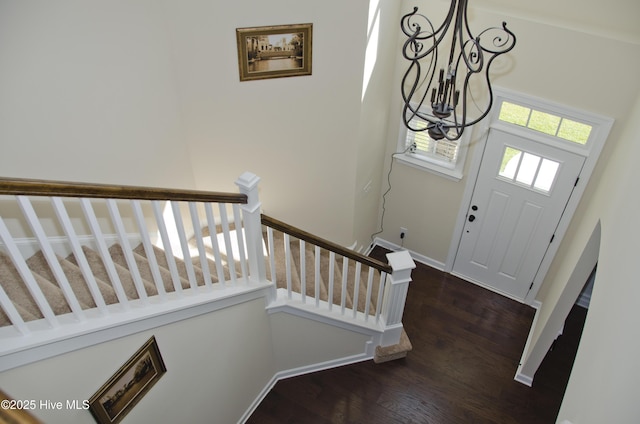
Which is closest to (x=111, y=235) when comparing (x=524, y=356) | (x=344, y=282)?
(x=344, y=282)

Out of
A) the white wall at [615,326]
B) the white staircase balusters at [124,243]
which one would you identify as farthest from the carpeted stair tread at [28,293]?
the white wall at [615,326]

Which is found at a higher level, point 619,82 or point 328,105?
point 619,82

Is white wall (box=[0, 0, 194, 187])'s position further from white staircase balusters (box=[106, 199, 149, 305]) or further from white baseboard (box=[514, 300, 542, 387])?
white baseboard (box=[514, 300, 542, 387])

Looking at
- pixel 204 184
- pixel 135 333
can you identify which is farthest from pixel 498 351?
pixel 135 333

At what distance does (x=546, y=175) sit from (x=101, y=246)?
4034 millimetres

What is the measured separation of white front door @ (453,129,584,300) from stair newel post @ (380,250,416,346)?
149cm

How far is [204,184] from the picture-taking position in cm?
437

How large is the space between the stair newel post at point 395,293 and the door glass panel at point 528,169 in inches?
61.9

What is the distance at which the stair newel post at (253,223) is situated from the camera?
114 inches

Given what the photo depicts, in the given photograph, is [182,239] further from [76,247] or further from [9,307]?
[9,307]

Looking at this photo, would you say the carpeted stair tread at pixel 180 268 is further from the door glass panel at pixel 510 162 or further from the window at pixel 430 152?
the door glass panel at pixel 510 162

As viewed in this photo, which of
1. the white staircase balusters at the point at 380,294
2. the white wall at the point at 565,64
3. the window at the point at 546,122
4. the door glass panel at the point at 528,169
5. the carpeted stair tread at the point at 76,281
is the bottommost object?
the white staircase balusters at the point at 380,294

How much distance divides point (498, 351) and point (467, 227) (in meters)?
1.39

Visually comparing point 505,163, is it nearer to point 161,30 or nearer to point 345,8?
point 345,8
